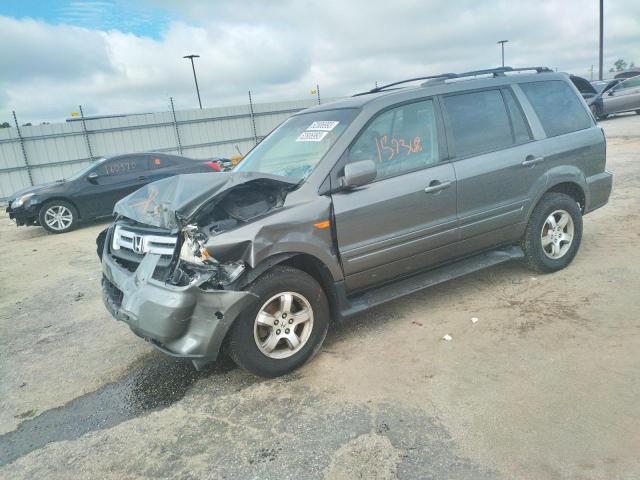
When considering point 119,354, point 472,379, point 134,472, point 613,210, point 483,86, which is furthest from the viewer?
point 613,210

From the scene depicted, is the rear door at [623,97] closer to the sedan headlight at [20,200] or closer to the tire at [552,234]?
→ the tire at [552,234]

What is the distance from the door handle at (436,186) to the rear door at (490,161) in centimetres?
18

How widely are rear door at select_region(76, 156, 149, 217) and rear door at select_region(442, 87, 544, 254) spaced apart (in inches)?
319

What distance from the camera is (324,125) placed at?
3.83 meters

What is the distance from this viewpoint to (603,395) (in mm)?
2725

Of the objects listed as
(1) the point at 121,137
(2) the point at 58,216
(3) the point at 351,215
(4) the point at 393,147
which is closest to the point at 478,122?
(4) the point at 393,147

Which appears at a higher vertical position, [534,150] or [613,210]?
[534,150]

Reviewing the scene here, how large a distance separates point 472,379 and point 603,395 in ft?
2.35

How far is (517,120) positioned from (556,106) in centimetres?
59

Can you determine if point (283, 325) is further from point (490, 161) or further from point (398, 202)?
point (490, 161)

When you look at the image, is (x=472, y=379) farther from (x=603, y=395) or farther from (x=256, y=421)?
(x=256, y=421)

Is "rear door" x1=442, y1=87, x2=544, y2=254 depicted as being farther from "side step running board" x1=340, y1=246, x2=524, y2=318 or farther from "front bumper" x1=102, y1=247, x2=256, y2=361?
"front bumper" x1=102, y1=247, x2=256, y2=361

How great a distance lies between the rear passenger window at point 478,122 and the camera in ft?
13.1

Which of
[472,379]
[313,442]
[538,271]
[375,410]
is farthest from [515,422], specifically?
[538,271]
